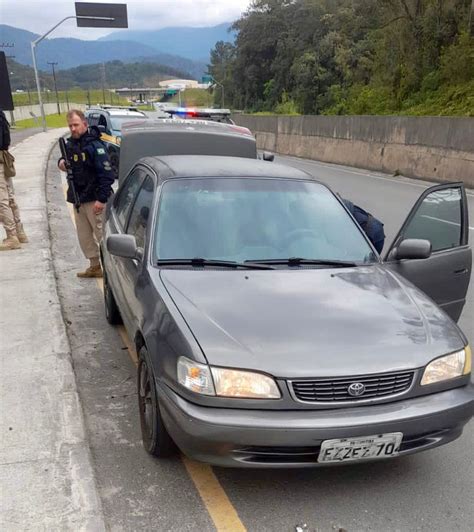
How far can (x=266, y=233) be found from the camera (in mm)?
3676

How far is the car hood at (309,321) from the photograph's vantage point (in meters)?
2.60

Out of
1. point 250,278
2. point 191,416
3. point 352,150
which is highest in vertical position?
point 250,278

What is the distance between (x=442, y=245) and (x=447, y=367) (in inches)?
64.2

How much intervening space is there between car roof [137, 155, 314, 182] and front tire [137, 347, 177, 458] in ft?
4.60

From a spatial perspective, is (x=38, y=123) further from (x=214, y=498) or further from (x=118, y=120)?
(x=214, y=498)

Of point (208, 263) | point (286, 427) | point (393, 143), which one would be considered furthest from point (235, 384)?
point (393, 143)

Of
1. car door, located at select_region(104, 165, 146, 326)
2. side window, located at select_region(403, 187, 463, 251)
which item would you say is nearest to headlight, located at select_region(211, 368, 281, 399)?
car door, located at select_region(104, 165, 146, 326)

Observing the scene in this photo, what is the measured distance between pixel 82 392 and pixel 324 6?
62317 mm

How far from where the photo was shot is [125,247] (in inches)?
138

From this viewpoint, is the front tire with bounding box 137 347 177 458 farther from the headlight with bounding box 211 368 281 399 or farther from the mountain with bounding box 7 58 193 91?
the mountain with bounding box 7 58 193 91

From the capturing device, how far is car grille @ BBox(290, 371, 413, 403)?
8.37 feet

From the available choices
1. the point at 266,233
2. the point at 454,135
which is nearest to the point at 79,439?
the point at 266,233

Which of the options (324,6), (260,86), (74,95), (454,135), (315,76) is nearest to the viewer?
(454,135)

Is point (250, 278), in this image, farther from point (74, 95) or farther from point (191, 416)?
point (74, 95)
